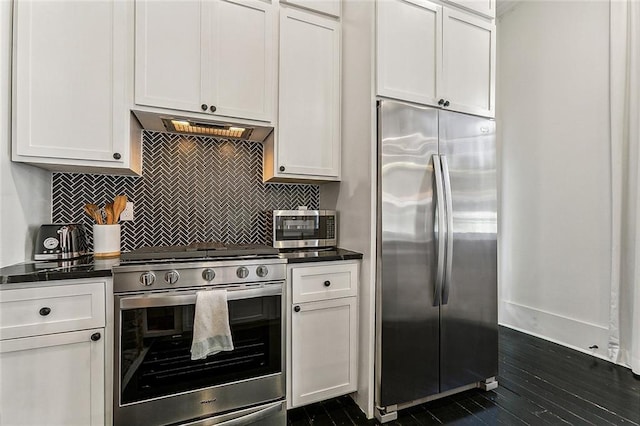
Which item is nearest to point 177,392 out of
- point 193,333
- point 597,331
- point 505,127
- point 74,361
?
point 193,333

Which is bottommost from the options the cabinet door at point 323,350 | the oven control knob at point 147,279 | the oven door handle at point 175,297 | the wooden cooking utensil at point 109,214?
the cabinet door at point 323,350

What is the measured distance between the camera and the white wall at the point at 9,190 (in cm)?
149

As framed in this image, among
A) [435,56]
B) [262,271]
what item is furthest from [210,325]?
[435,56]

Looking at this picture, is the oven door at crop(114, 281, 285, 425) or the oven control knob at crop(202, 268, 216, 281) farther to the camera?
the oven control knob at crop(202, 268, 216, 281)

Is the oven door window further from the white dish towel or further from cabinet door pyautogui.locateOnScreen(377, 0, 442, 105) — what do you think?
cabinet door pyautogui.locateOnScreen(377, 0, 442, 105)

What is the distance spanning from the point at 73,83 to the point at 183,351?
5.05ft

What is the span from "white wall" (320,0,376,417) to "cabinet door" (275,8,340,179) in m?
0.08

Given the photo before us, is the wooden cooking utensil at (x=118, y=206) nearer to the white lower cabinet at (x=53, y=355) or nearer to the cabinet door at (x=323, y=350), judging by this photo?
the white lower cabinet at (x=53, y=355)

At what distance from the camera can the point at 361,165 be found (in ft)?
6.57

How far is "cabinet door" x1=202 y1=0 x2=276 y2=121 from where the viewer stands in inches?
75.4

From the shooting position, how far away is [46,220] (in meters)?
1.88

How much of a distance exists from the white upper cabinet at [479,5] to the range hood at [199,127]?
1591mm

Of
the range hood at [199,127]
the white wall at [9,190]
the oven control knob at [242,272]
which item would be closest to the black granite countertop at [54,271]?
the white wall at [9,190]

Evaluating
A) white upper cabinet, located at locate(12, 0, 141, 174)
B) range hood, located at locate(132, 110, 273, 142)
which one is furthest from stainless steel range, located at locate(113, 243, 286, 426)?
range hood, located at locate(132, 110, 273, 142)
